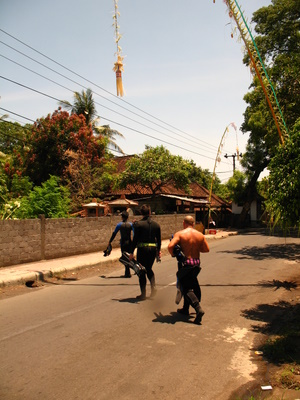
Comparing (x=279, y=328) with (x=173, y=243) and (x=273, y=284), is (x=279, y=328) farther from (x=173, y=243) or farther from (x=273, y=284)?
(x=273, y=284)

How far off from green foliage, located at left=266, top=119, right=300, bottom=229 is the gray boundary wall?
25.8ft

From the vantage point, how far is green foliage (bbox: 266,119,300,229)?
515 cm

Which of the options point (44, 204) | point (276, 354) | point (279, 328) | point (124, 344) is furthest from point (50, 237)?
point (276, 354)

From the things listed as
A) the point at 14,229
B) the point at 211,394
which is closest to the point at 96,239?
the point at 14,229

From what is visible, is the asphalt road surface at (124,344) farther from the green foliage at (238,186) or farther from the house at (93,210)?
the green foliage at (238,186)

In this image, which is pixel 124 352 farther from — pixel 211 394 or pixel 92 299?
pixel 92 299

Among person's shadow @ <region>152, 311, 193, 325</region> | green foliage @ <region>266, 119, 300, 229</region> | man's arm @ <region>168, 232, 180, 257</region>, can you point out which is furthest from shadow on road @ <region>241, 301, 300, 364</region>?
man's arm @ <region>168, 232, 180, 257</region>

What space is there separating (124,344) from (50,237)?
829cm

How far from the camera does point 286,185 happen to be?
529 centimetres

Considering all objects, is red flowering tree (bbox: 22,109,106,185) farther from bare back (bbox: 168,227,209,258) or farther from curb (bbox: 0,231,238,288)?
bare back (bbox: 168,227,209,258)

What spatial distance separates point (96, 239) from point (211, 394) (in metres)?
11.9

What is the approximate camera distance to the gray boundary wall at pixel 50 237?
35.3 ft

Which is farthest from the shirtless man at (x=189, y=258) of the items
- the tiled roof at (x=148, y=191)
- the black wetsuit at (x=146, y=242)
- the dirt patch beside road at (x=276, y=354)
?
the tiled roof at (x=148, y=191)

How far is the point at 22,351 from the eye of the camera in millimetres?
4543
